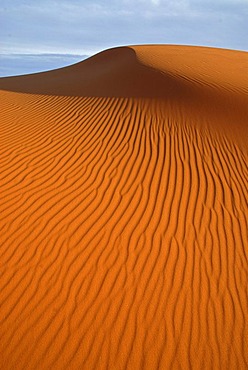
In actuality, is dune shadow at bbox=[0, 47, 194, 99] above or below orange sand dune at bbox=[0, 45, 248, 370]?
above

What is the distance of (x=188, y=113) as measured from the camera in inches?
338

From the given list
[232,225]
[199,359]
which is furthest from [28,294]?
[232,225]

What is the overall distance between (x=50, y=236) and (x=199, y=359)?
2374 mm

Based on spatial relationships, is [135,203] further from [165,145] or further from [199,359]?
[199,359]

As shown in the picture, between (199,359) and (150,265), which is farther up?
(150,265)

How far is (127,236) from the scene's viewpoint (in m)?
4.91

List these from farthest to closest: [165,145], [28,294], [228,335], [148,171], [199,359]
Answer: [165,145]
[148,171]
[28,294]
[228,335]
[199,359]

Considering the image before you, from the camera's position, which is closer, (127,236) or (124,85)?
(127,236)

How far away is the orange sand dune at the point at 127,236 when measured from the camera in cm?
359

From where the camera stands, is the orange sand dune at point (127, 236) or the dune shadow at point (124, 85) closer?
the orange sand dune at point (127, 236)

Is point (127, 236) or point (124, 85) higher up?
point (124, 85)

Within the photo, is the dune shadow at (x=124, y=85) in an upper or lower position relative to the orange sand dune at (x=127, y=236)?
upper

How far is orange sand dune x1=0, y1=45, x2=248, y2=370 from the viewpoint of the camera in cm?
359

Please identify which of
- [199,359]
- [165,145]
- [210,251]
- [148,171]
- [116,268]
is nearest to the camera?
[199,359]
